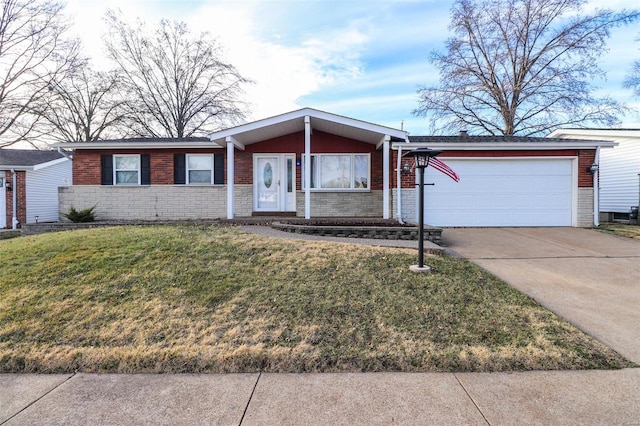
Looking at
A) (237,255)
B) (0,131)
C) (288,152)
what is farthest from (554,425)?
(0,131)

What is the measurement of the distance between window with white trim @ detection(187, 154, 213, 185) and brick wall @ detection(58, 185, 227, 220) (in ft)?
1.05

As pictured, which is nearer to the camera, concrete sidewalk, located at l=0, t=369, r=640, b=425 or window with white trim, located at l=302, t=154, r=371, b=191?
concrete sidewalk, located at l=0, t=369, r=640, b=425

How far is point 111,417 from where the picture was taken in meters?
2.36

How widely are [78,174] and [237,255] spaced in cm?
1011

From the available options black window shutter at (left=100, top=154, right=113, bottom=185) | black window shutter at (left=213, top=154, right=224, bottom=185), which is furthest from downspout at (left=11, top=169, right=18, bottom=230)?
black window shutter at (left=213, top=154, right=224, bottom=185)

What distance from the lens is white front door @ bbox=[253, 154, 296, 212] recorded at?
12148mm

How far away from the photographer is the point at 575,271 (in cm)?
579

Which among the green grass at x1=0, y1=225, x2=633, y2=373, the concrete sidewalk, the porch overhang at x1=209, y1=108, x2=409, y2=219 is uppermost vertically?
the porch overhang at x1=209, y1=108, x2=409, y2=219

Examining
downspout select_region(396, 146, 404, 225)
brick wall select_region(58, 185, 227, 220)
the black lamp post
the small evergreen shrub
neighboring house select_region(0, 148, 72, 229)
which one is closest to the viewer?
the black lamp post

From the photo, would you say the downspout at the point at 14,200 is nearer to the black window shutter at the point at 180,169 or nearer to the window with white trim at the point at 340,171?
the black window shutter at the point at 180,169

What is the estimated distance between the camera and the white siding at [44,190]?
15383 millimetres

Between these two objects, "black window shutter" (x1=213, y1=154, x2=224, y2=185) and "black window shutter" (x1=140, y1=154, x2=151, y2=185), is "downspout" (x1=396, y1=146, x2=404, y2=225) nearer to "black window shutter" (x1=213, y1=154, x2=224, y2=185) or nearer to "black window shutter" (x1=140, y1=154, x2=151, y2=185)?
"black window shutter" (x1=213, y1=154, x2=224, y2=185)

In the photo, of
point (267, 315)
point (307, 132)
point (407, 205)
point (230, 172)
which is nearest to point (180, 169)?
point (230, 172)

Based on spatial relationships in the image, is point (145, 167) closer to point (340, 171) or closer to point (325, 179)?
point (325, 179)
